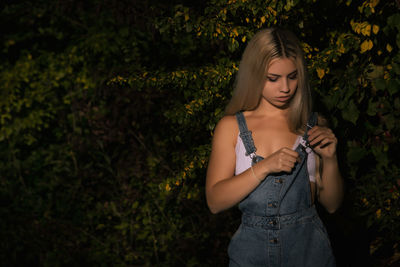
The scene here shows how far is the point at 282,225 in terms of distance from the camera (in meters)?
2.00

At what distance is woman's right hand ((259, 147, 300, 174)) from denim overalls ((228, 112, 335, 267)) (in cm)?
13

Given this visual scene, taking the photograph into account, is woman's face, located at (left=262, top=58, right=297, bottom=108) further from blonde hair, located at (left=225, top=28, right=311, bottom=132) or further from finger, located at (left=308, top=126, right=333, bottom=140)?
finger, located at (left=308, top=126, right=333, bottom=140)

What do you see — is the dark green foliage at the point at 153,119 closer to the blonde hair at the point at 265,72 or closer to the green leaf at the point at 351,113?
the green leaf at the point at 351,113

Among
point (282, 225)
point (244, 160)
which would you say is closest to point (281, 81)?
point (244, 160)

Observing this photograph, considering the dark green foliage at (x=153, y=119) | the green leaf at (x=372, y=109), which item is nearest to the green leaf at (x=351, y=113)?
the dark green foliage at (x=153, y=119)

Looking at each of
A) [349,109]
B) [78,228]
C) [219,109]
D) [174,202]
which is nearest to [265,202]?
[219,109]

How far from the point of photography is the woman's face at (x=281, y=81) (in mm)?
2041

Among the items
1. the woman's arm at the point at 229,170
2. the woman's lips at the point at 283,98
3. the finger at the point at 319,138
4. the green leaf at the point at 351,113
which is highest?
the woman's lips at the point at 283,98

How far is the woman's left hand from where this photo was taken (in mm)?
2014

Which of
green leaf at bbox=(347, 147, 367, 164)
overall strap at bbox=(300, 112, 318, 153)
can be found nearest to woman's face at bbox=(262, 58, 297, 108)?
overall strap at bbox=(300, 112, 318, 153)

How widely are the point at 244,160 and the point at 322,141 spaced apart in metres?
0.36

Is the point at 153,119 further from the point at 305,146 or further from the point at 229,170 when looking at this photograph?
the point at 305,146

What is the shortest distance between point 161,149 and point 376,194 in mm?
2100

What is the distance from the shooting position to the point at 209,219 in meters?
4.08
